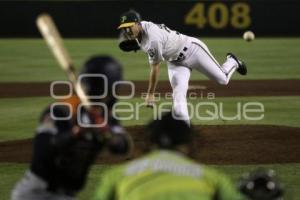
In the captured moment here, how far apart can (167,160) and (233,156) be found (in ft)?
21.1

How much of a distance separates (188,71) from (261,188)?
6833 millimetres

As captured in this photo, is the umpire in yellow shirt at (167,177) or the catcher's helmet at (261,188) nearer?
the umpire in yellow shirt at (167,177)

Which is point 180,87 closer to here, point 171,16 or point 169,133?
point 169,133

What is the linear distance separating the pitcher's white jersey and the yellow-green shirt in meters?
6.79

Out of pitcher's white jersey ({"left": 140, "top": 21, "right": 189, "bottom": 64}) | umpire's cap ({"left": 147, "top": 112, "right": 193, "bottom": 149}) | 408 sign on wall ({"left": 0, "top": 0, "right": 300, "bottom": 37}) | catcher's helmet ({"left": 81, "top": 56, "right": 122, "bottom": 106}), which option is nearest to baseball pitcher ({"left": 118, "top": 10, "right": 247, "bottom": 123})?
pitcher's white jersey ({"left": 140, "top": 21, "right": 189, "bottom": 64})

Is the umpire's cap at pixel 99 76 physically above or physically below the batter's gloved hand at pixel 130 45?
above

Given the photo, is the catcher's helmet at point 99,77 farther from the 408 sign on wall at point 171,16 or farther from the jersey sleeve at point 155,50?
the 408 sign on wall at point 171,16

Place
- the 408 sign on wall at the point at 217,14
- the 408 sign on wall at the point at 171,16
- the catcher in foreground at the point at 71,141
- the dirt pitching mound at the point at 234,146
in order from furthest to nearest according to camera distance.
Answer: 1. the 408 sign on wall at the point at 217,14
2. the 408 sign on wall at the point at 171,16
3. the dirt pitching mound at the point at 234,146
4. the catcher in foreground at the point at 71,141

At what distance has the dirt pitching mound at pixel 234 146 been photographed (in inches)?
387

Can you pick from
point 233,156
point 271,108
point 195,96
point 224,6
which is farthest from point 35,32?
point 233,156

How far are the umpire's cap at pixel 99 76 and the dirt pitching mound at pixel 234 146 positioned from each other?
13.7 feet

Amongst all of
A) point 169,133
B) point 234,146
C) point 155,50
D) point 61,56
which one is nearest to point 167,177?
point 169,133

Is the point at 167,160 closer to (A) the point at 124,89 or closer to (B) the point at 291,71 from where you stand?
(A) the point at 124,89

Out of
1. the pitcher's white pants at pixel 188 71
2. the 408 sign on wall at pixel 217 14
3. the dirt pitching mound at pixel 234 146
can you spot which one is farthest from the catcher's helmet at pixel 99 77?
the 408 sign on wall at pixel 217 14
